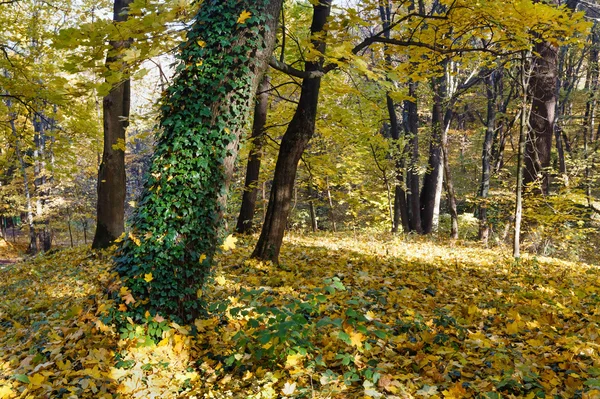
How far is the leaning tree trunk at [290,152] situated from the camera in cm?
636

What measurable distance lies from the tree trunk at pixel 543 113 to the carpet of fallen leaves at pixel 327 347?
16.6ft

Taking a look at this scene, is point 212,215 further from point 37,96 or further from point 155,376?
point 37,96

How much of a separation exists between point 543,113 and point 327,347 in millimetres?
9580

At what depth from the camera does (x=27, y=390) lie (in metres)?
2.94

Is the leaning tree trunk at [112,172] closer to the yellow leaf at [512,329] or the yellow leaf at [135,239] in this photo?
the yellow leaf at [135,239]

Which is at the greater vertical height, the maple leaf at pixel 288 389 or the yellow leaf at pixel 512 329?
the yellow leaf at pixel 512 329

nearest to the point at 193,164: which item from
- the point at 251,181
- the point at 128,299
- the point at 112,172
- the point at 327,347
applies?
the point at 128,299

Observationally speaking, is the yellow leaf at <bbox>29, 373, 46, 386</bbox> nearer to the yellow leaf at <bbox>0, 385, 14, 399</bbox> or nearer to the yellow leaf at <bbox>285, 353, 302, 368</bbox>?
the yellow leaf at <bbox>0, 385, 14, 399</bbox>

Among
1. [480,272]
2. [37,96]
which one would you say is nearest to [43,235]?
[37,96]

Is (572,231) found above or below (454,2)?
below

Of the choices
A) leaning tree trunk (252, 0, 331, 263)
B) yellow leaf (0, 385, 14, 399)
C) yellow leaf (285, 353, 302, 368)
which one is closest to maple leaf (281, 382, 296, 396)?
yellow leaf (285, 353, 302, 368)

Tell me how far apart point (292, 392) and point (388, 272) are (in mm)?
3935

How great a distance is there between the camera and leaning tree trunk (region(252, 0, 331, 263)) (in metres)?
6.36

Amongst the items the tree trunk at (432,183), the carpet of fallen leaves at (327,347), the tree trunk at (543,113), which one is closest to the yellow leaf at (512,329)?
the carpet of fallen leaves at (327,347)
